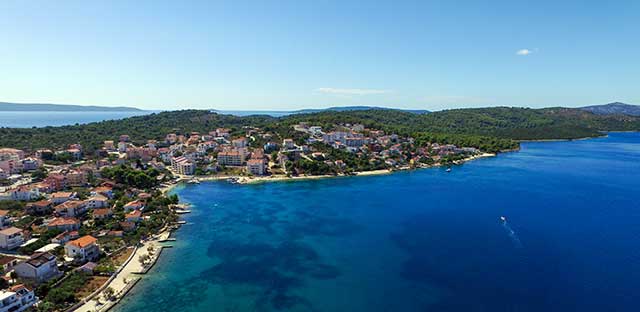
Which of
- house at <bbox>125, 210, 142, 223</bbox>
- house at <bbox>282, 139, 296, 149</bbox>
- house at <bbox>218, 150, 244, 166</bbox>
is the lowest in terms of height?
house at <bbox>125, 210, 142, 223</bbox>

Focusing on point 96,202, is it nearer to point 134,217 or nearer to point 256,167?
point 134,217

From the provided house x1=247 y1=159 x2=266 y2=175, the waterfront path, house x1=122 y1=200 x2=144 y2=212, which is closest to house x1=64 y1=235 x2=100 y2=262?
the waterfront path

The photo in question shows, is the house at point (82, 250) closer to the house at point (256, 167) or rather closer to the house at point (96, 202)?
the house at point (96, 202)

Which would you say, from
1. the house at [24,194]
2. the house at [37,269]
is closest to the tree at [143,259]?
the house at [37,269]

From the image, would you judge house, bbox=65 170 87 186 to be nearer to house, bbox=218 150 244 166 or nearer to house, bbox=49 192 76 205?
house, bbox=49 192 76 205

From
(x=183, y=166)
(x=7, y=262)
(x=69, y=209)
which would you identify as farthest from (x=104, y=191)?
(x=183, y=166)
